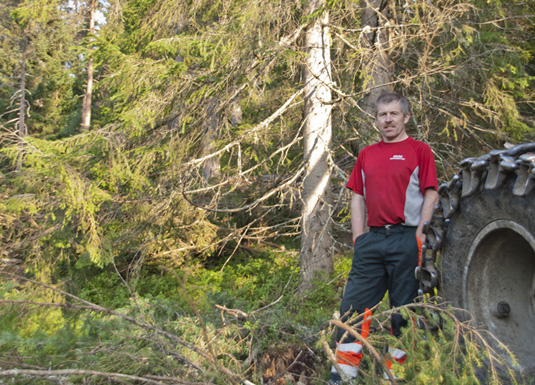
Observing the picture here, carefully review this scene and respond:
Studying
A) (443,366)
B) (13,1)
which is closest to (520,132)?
(443,366)

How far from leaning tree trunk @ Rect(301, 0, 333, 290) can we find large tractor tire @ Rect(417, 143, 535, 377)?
12.8 feet

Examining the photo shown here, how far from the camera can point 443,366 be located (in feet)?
8.88

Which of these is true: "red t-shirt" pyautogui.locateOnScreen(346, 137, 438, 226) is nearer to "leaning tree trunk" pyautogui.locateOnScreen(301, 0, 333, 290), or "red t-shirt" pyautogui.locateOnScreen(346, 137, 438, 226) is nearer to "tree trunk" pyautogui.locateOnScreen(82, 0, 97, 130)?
"leaning tree trunk" pyautogui.locateOnScreen(301, 0, 333, 290)

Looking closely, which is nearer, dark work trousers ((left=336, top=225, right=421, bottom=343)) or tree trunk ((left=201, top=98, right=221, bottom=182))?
dark work trousers ((left=336, top=225, right=421, bottom=343))

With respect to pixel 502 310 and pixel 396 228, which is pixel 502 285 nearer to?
pixel 502 310

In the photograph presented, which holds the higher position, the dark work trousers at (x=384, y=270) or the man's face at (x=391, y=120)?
the man's face at (x=391, y=120)

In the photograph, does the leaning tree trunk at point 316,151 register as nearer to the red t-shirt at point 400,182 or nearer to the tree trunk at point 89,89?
the red t-shirt at point 400,182

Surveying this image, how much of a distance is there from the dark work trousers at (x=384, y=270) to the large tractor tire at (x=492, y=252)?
219 millimetres

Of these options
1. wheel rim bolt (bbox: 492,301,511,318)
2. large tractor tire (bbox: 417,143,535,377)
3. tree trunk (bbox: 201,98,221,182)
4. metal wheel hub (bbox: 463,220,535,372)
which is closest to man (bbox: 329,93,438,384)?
large tractor tire (bbox: 417,143,535,377)

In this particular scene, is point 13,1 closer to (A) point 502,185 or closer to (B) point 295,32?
(B) point 295,32

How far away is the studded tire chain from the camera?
2855mm

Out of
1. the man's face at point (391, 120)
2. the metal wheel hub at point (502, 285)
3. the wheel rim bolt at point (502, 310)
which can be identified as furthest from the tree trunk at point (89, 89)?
the wheel rim bolt at point (502, 310)

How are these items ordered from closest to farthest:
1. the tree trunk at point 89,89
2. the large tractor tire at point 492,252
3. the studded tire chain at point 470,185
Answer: the studded tire chain at point 470,185
the large tractor tire at point 492,252
the tree trunk at point 89,89

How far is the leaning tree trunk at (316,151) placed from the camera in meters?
7.43
